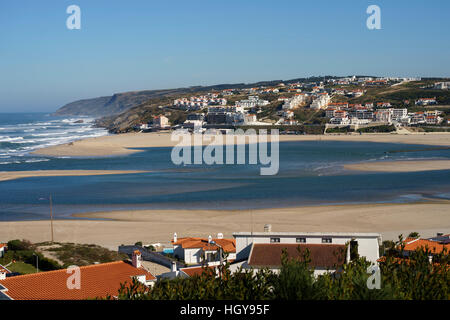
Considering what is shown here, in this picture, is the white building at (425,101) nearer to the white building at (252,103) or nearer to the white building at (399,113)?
the white building at (399,113)

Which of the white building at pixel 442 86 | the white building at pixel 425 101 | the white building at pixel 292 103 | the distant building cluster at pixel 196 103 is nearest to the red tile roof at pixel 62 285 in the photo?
the white building at pixel 292 103

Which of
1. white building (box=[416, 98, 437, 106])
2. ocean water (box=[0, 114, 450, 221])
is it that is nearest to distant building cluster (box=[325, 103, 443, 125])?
white building (box=[416, 98, 437, 106])

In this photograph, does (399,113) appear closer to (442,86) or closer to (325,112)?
(325,112)

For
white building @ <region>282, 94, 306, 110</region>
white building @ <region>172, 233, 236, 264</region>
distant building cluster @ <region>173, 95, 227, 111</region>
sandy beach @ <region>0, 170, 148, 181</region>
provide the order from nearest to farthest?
white building @ <region>172, 233, 236, 264</region>
sandy beach @ <region>0, 170, 148, 181</region>
white building @ <region>282, 94, 306, 110</region>
distant building cluster @ <region>173, 95, 227, 111</region>

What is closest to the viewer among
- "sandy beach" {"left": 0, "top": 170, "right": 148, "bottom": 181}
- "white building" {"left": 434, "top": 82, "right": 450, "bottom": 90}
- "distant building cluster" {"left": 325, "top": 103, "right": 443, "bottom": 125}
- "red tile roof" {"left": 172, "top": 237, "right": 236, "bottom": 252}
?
"red tile roof" {"left": 172, "top": 237, "right": 236, "bottom": 252}

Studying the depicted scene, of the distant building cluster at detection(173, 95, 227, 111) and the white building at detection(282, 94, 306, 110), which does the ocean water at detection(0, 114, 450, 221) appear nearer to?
the white building at detection(282, 94, 306, 110)

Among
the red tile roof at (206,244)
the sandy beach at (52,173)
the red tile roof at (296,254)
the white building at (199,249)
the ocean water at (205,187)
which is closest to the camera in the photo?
the red tile roof at (296,254)

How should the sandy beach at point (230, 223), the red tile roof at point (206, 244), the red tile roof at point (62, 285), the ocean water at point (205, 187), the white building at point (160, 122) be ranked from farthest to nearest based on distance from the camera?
1. the white building at point (160, 122)
2. the ocean water at point (205, 187)
3. the sandy beach at point (230, 223)
4. the red tile roof at point (206, 244)
5. the red tile roof at point (62, 285)
